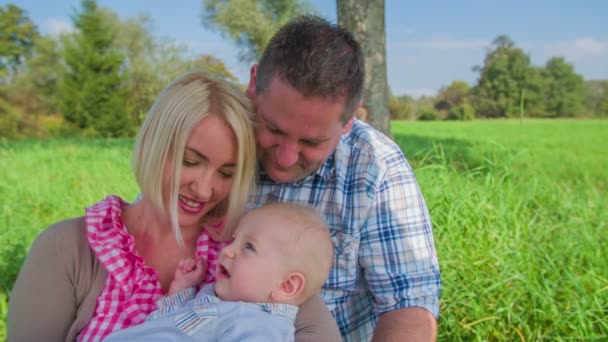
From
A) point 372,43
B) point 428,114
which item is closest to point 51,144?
point 372,43

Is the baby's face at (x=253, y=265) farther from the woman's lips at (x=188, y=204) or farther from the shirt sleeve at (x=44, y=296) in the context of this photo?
the shirt sleeve at (x=44, y=296)

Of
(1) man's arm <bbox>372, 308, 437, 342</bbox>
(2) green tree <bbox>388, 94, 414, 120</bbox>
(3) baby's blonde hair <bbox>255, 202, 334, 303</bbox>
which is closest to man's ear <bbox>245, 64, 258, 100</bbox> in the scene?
(3) baby's blonde hair <bbox>255, 202, 334, 303</bbox>

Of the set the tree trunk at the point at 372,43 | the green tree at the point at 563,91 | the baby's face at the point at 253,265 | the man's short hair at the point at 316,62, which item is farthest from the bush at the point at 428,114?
the baby's face at the point at 253,265

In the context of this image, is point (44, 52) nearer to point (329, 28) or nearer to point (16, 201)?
point (16, 201)

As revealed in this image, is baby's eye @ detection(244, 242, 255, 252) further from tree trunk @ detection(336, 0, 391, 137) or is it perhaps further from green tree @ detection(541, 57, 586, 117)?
green tree @ detection(541, 57, 586, 117)

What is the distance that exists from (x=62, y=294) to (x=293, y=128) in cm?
94

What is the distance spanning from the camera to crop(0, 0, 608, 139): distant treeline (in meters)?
24.5

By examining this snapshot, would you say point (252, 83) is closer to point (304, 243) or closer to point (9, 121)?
point (304, 243)

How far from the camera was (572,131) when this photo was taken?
15547 mm

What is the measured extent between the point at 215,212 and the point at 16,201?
422 centimetres

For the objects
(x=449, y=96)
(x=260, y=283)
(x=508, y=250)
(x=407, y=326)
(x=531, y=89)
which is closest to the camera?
(x=260, y=283)

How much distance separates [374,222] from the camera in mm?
2057

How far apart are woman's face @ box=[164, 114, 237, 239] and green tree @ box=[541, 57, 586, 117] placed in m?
25.6

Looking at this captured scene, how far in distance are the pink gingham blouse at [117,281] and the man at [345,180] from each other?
1.88 ft
